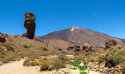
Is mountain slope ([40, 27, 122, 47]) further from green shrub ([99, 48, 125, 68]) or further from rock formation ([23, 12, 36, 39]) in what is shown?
green shrub ([99, 48, 125, 68])

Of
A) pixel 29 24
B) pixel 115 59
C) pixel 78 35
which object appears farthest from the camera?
pixel 78 35

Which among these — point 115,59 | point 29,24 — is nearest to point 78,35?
point 29,24

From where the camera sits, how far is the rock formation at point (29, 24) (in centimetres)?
7986

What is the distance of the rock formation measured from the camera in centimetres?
7986

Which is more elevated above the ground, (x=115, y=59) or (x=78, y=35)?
(x=78, y=35)

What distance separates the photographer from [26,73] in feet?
71.3

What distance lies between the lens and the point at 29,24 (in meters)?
80.4

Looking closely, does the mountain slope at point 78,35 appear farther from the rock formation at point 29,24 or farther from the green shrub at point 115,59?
the green shrub at point 115,59

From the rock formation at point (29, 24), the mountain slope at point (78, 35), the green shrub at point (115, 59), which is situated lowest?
the green shrub at point (115, 59)

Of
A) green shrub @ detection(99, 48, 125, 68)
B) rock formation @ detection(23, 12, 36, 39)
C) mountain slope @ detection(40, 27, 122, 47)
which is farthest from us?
mountain slope @ detection(40, 27, 122, 47)

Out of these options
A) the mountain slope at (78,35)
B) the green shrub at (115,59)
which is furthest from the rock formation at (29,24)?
the green shrub at (115,59)

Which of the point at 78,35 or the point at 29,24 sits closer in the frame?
the point at 29,24

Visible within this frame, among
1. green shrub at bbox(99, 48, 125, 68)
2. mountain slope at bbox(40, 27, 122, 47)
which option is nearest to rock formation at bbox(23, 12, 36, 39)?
mountain slope at bbox(40, 27, 122, 47)

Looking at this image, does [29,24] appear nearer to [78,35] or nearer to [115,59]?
[115,59]
